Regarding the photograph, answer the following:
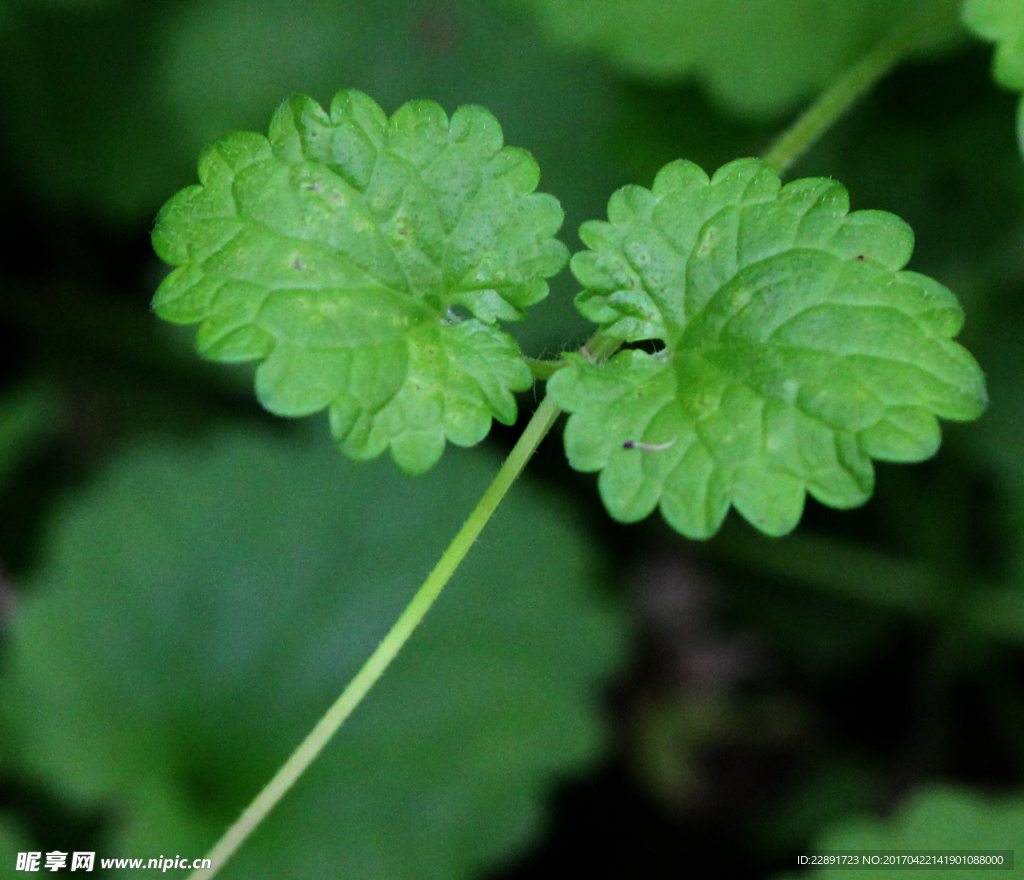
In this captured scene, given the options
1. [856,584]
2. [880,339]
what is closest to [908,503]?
[856,584]

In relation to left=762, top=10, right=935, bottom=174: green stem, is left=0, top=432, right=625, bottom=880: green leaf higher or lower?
lower

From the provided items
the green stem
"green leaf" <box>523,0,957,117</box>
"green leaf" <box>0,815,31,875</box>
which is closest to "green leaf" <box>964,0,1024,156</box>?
the green stem

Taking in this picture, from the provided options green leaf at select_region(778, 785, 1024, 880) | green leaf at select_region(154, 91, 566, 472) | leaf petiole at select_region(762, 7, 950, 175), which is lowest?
green leaf at select_region(778, 785, 1024, 880)

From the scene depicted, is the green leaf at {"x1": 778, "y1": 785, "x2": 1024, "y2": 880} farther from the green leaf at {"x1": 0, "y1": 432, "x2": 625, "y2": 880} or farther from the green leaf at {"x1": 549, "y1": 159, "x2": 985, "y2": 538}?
the green leaf at {"x1": 549, "y1": 159, "x2": 985, "y2": 538}

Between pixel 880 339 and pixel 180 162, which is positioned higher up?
pixel 880 339

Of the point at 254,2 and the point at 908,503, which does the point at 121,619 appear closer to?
the point at 254,2

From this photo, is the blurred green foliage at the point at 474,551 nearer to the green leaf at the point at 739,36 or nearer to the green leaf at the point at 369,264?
the green leaf at the point at 739,36

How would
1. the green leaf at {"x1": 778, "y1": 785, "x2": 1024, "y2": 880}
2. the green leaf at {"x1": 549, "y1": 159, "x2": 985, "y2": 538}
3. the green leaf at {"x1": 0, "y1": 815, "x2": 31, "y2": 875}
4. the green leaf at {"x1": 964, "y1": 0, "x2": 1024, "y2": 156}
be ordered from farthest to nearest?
the green leaf at {"x1": 0, "y1": 815, "x2": 31, "y2": 875}, the green leaf at {"x1": 778, "y1": 785, "x2": 1024, "y2": 880}, the green leaf at {"x1": 964, "y1": 0, "x2": 1024, "y2": 156}, the green leaf at {"x1": 549, "y1": 159, "x2": 985, "y2": 538}

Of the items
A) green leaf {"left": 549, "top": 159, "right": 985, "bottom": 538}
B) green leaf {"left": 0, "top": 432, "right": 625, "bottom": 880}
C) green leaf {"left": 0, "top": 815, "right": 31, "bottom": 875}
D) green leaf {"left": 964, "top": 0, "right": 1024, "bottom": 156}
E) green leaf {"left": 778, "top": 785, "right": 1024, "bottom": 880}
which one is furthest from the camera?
green leaf {"left": 0, "top": 432, "right": 625, "bottom": 880}
